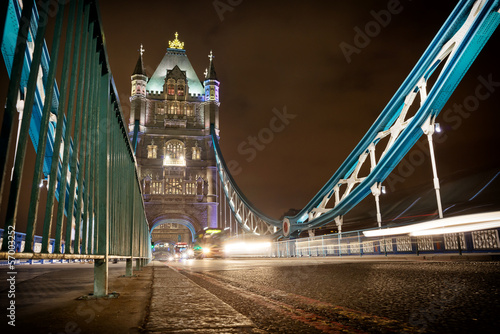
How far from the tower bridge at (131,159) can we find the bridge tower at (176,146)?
6.0 inches

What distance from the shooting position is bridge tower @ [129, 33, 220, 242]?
130 feet

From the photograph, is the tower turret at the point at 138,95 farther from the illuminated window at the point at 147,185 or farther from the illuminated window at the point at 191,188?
the illuminated window at the point at 191,188

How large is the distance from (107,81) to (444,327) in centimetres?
237

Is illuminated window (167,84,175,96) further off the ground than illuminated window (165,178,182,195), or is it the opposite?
illuminated window (167,84,175,96)

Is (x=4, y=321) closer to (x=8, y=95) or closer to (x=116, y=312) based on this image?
(x=116, y=312)

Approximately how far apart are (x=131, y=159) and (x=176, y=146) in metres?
37.9

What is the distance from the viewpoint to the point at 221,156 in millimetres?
41750

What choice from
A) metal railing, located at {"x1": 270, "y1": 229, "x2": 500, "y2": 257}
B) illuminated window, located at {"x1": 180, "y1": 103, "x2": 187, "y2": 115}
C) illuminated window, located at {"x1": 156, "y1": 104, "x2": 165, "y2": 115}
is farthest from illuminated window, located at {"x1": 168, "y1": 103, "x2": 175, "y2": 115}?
metal railing, located at {"x1": 270, "y1": 229, "x2": 500, "y2": 257}

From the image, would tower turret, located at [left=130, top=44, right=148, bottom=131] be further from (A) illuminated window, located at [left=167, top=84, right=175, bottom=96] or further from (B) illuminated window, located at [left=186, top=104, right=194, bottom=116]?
(B) illuminated window, located at [left=186, top=104, right=194, bottom=116]

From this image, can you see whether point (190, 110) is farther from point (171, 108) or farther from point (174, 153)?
point (174, 153)

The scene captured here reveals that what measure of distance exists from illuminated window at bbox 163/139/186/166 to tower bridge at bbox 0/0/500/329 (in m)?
0.13

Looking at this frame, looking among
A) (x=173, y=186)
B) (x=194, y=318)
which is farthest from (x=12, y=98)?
(x=173, y=186)

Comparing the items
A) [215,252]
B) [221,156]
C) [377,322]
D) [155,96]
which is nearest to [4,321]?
[377,322]

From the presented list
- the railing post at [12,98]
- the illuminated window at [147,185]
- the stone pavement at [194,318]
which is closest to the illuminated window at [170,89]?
the illuminated window at [147,185]
